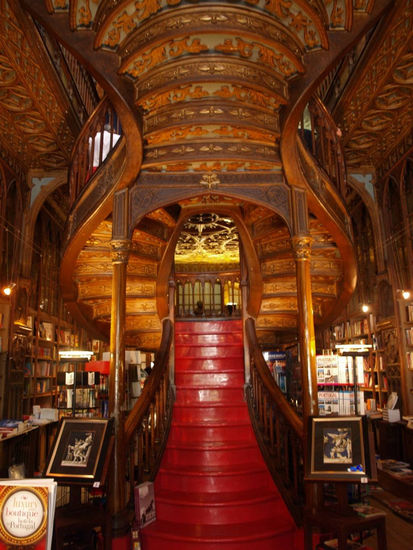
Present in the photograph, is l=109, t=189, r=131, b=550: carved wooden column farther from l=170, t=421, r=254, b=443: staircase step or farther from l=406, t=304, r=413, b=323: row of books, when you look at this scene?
l=406, t=304, r=413, b=323: row of books

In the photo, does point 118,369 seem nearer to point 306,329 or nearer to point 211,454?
point 211,454

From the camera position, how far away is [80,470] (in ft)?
10.1

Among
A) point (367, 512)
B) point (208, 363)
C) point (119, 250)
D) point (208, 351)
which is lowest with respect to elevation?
point (367, 512)

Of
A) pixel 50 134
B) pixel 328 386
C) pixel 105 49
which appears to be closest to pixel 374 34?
pixel 105 49

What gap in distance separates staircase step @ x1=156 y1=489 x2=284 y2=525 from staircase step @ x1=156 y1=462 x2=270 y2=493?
0.38 ft

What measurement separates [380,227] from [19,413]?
6.75m

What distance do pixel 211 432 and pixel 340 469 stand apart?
1882mm

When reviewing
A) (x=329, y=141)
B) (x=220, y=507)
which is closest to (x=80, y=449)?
(x=220, y=507)

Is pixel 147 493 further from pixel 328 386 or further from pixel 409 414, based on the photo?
pixel 409 414

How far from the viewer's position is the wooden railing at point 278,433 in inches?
148

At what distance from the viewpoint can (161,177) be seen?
4.48 meters

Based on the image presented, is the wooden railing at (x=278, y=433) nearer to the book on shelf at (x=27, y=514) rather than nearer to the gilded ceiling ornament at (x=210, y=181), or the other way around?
the gilded ceiling ornament at (x=210, y=181)

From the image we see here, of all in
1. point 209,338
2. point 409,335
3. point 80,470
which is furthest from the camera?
point 409,335

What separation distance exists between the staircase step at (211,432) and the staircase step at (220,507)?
772mm
